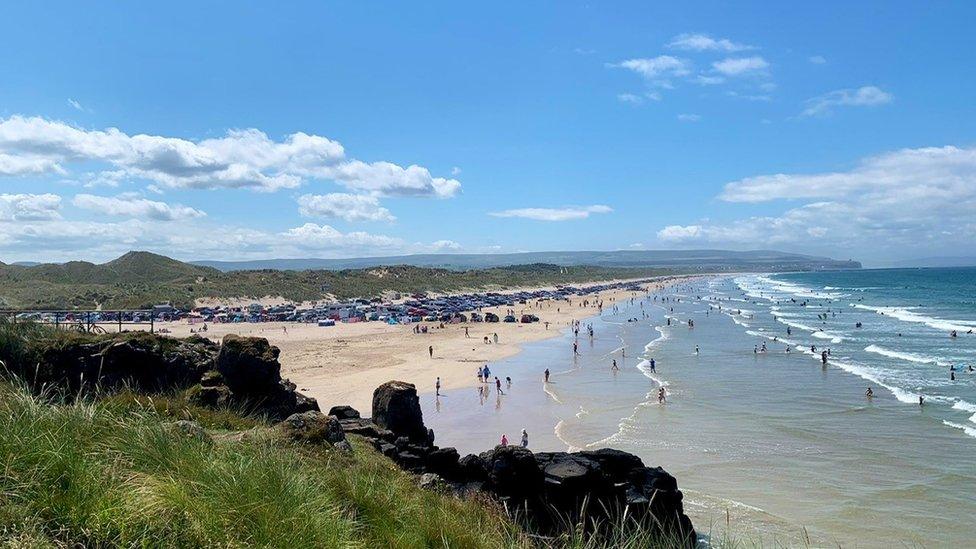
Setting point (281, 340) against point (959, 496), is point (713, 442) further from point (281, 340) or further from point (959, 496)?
point (281, 340)

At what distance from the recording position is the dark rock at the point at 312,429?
858 cm

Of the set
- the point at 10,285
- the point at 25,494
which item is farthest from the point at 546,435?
the point at 10,285

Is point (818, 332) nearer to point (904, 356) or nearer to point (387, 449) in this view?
point (904, 356)

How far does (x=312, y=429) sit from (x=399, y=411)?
5517 millimetres

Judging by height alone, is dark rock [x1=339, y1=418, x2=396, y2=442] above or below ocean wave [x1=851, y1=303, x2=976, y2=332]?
above

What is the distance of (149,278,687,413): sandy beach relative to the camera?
30786mm

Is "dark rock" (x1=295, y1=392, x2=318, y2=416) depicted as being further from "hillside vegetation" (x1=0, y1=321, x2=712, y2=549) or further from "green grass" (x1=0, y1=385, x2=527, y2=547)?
"green grass" (x1=0, y1=385, x2=527, y2=547)

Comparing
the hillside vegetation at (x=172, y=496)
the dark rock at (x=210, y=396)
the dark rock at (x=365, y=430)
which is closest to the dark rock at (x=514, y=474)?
the dark rock at (x=365, y=430)

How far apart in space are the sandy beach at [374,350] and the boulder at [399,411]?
10124mm

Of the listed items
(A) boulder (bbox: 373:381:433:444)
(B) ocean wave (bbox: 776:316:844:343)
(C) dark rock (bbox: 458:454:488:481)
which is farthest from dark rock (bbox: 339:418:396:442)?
(B) ocean wave (bbox: 776:316:844:343)

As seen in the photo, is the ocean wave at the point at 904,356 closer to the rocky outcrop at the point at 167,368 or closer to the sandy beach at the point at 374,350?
the sandy beach at the point at 374,350

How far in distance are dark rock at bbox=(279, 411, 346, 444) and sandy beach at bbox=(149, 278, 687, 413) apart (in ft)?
49.8

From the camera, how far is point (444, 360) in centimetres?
3919

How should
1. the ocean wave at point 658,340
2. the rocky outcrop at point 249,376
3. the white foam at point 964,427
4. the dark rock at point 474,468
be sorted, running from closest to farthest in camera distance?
the dark rock at point 474,468
the rocky outcrop at point 249,376
the white foam at point 964,427
the ocean wave at point 658,340
